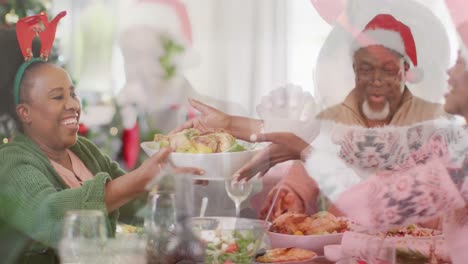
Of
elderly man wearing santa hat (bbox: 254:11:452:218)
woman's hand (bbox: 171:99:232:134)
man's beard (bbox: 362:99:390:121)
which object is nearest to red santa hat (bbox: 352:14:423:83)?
elderly man wearing santa hat (bbox: 254:11:452:218)

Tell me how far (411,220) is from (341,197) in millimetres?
259

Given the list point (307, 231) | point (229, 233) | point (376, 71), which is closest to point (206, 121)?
point (229, 233)

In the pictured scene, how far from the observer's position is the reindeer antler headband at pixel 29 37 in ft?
7.92

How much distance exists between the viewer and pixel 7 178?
2424mm

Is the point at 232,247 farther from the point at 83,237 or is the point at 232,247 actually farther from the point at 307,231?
the point at 83,237

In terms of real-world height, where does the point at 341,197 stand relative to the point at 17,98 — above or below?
below

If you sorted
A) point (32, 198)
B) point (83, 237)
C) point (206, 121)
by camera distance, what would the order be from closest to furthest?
point (83, 237)
point (32, 198)
point (206, 121)

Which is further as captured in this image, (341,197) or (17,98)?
(341,197)

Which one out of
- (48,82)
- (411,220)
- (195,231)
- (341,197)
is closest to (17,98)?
(48,82)

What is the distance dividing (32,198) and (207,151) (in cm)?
59

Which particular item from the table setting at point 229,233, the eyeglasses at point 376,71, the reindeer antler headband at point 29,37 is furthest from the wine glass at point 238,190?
the reindeer antler headband at point 29,37

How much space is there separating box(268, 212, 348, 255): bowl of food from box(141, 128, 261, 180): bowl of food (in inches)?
10.1

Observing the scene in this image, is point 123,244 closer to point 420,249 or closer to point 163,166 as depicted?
point 163,166

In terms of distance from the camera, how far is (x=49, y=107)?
7.97 feet
